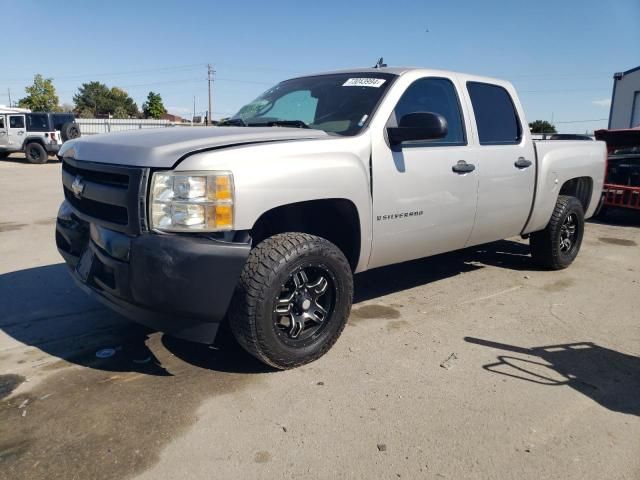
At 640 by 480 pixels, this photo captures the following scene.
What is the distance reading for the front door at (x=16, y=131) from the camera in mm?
19250

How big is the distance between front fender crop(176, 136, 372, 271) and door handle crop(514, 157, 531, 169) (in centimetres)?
186

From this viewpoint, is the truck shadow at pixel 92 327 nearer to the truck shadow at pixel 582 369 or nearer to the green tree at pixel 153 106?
the truck shadow at pixel 582 369

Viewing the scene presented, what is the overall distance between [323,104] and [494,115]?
1.66 m

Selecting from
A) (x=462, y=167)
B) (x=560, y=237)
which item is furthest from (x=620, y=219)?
(x=462, y=167)

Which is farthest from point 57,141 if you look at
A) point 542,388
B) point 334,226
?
point 542,388

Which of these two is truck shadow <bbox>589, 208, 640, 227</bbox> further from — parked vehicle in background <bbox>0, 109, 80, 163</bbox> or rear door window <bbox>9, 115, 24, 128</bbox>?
rear door window <bbox>9, 115, 24, 128</bbox>

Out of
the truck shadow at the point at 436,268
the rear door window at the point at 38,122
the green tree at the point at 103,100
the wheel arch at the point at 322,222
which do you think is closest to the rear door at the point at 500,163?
the truck shadow at the point at 436,268

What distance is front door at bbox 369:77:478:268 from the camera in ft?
11.3

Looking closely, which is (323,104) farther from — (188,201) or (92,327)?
(92,327)

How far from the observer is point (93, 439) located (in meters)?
2.43

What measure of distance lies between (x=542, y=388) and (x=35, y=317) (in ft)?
11.6

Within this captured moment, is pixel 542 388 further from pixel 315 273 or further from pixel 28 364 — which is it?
pixel 28 364

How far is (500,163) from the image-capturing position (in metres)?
4.35

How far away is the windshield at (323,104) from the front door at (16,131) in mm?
18491
